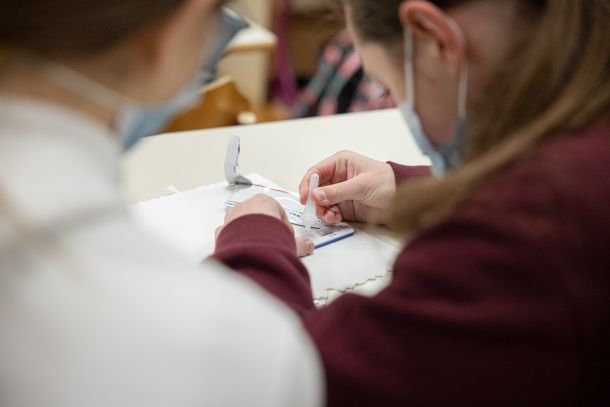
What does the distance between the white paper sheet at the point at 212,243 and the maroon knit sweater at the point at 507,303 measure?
1.20ft

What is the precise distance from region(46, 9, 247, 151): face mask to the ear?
0.18m

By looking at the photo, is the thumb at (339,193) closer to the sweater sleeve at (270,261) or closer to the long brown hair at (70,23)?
the sweater sleeve at (270,261)

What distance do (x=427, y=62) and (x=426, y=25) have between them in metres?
0.06

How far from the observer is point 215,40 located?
0.70 m

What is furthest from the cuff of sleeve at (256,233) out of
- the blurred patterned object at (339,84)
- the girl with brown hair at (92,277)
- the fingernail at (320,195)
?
the blurred patterned object at (339,84)

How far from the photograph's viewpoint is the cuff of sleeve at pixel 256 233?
979 mm

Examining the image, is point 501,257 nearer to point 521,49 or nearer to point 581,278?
point 581,278

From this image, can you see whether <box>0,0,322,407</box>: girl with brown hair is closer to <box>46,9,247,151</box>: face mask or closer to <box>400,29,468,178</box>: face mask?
<box>46,9,247,151</box>: face mask

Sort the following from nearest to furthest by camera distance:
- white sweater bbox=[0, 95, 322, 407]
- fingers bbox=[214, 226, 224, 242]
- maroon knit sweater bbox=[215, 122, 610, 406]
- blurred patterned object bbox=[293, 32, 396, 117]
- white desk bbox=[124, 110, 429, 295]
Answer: white sweater bbox=[0, 95, 322, 407] → maroon knit sweater bbox=[215, 122, 610, 406] → fingers bbox=[214, 226, 224, 242] → white desk bbox=[124, 110, 429, 295] → blurred patterned object bbox=[293, 32, 396, 117]

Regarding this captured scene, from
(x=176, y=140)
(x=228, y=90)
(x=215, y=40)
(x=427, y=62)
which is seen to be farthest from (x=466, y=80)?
(x=228, y=90)

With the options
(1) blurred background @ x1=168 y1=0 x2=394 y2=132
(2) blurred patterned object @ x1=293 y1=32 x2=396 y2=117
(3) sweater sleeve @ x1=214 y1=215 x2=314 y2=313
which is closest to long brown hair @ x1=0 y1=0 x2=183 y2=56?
(1) blurred background @ x1=168 y1=0 x2=394 y2=132

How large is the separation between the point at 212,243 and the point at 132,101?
0.55 metres

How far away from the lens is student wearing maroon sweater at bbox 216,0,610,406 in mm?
635

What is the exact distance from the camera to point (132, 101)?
1.99 ft
